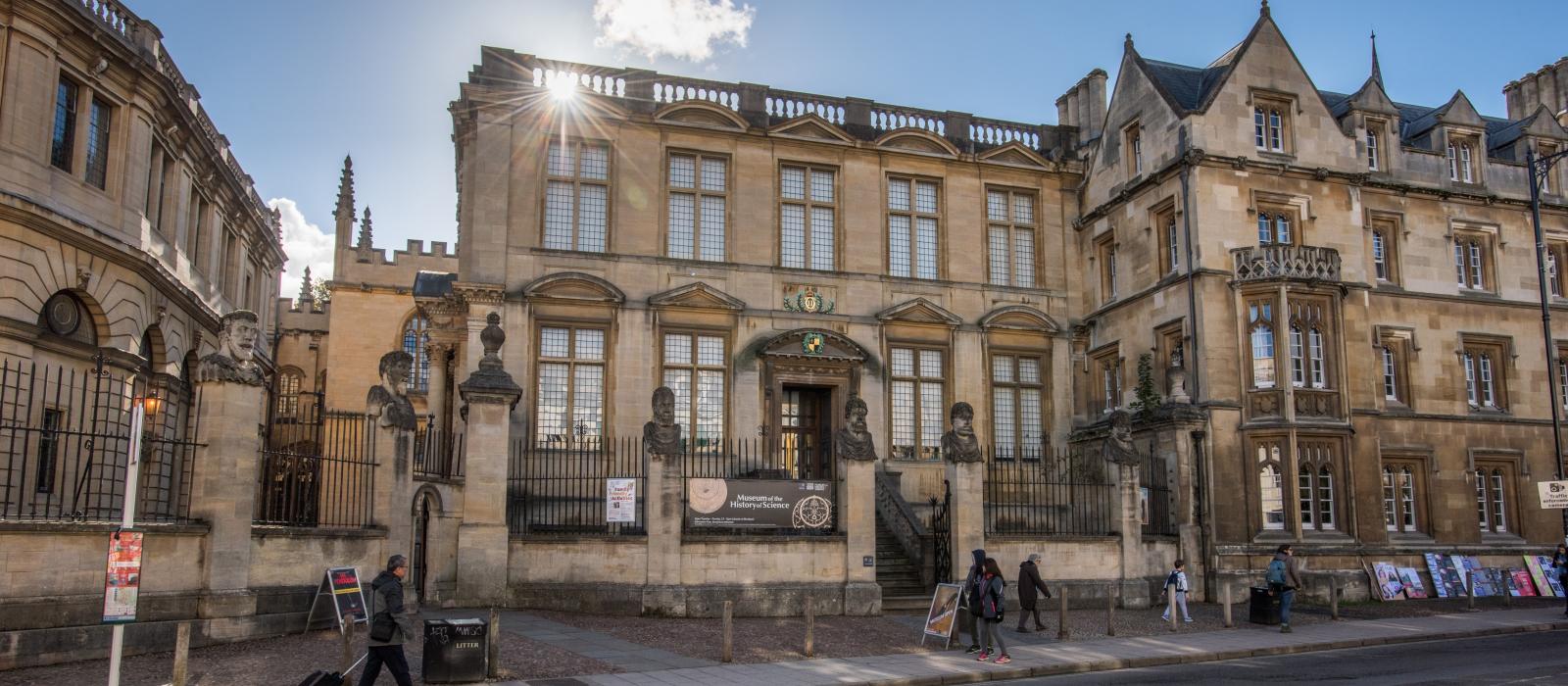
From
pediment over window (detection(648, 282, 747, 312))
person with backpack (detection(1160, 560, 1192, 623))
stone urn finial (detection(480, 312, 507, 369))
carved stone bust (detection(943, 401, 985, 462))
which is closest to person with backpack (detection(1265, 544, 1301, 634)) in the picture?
person with backpack (detection(1160, 560, 1192, 623))

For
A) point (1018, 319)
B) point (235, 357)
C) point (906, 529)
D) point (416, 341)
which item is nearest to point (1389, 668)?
point (906, 529)

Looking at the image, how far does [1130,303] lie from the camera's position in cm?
2925

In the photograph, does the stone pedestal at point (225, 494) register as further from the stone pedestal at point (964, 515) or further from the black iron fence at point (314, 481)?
the stone pedestal at point (964, 515)

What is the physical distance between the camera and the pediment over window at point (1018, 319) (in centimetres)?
3000

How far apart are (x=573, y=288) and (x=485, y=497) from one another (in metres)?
7.79

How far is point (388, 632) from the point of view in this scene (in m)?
11.6

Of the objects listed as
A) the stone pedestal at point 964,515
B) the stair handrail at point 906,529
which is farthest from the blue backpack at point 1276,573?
the stair handrail at point 906,529

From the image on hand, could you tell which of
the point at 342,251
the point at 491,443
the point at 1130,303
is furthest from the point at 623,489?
the point at 342,251

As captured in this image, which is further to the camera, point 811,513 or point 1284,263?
point 1284,263

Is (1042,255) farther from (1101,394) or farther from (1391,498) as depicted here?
(1391,498)

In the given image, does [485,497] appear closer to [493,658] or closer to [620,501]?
[620,501]

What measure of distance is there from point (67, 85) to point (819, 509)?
1880 cm

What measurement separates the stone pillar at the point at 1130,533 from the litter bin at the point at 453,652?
1472cm

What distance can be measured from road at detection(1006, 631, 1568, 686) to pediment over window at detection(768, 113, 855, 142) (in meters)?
16.9
